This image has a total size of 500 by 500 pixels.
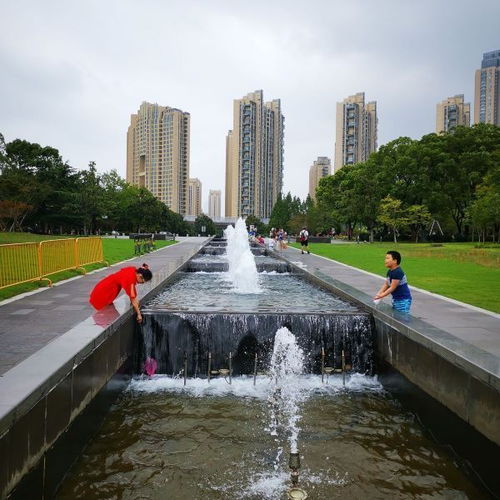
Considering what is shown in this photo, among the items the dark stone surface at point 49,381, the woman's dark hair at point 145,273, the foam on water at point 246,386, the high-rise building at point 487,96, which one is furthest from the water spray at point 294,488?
the high-rise building at point 487,96

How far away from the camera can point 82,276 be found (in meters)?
14.5

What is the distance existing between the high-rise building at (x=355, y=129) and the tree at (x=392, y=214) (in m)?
75.4

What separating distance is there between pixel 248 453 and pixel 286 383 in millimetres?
2557

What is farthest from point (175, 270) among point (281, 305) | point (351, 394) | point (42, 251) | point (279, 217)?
point (279, 217)

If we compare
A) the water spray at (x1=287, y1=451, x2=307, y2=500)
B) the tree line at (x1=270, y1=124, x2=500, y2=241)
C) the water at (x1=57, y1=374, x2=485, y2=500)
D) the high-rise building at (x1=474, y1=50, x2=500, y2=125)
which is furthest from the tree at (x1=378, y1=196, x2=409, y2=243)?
the high-rise building at (x1=474, y1=50, x2=500, y2=125)

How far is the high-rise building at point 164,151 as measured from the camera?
144875 millimetres

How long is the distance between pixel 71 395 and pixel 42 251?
30.7 ft

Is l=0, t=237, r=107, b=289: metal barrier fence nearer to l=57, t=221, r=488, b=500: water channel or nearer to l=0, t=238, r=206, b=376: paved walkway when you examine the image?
l=0, t=238, r=206, b=376: paved walkway

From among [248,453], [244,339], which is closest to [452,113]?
[244,339]

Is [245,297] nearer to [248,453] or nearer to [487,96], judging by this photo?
[248,453]

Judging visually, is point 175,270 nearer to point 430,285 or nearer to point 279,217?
point 430,285

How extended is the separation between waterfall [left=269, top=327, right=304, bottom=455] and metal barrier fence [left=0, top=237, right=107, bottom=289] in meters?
6.73

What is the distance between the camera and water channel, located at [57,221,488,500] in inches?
174

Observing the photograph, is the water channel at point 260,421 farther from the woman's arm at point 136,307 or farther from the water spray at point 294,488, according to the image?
the woman's arm at point 136,307
